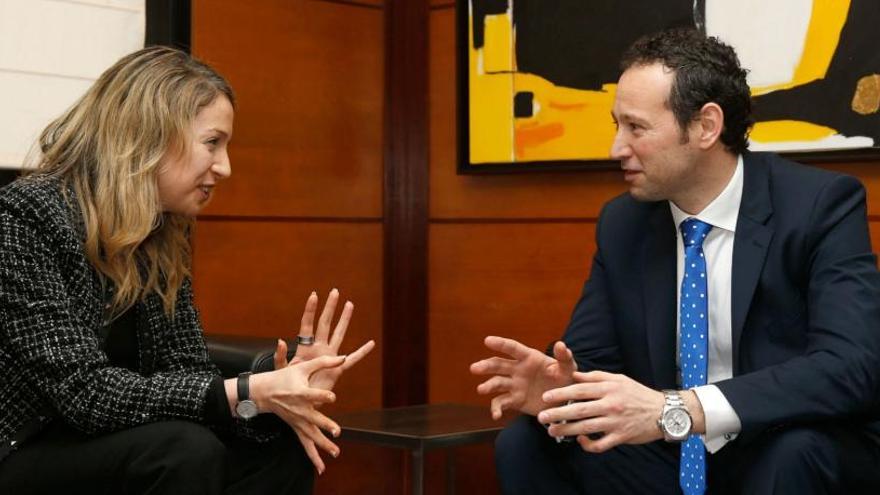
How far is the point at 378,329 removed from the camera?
4.29 metres

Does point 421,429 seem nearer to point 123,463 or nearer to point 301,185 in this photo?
point 301,185

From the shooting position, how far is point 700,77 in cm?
262

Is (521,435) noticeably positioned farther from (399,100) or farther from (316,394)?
(399,100)

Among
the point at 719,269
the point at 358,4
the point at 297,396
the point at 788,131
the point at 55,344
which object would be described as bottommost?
the point at 297,396

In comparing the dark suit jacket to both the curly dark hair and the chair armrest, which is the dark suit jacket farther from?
the chair armrest

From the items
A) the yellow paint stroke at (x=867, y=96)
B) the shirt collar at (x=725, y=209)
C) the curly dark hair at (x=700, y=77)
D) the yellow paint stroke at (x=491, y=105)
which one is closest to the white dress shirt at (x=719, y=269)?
the shirt collar at (x=725, y=209)

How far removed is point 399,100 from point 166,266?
179 cm

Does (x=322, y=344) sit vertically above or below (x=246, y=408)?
above

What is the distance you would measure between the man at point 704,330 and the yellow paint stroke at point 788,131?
0.81 metres

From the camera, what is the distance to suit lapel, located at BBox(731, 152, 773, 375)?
8.01 feet

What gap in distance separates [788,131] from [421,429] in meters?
1.34

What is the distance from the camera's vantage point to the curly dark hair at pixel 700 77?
2.62 meters

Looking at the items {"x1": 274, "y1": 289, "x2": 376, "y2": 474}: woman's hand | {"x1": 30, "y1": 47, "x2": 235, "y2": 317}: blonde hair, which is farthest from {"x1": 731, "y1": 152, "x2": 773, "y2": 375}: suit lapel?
{"x1": 30, "y1": 47, "x2": 235, "y2": 317}: blonde hair

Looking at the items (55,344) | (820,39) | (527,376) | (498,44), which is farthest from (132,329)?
(820,39)
